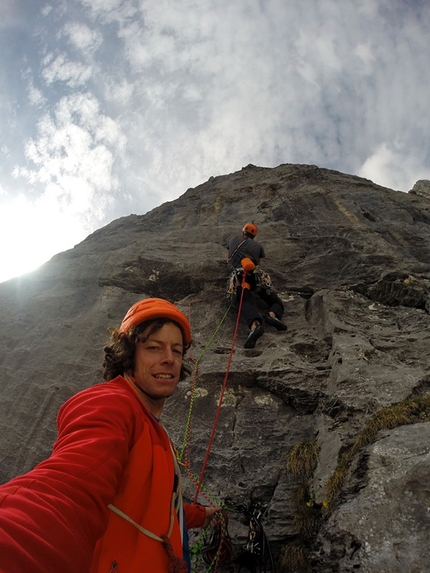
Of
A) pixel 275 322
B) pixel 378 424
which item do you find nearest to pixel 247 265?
pixel 275 322

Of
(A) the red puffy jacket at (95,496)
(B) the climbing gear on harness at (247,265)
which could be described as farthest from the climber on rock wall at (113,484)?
(B) the climbing gear on harness at (247,265)

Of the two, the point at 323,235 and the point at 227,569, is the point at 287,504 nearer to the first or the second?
the point at 227,569

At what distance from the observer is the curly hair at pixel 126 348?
269cm

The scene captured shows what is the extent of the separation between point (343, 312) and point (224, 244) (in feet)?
13.8

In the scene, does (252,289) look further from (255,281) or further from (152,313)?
(152,313)

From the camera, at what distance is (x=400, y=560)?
245cm

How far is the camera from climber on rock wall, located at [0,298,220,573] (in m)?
1.29

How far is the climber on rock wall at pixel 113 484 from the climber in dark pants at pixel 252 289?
4043mm

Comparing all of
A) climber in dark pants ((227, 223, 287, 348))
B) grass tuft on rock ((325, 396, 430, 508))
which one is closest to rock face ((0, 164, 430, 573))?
grass tuft on rock ((325, 396, 430, 508))

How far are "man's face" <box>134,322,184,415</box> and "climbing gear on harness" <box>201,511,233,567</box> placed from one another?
166 cm

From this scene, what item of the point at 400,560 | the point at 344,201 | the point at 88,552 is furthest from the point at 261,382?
the point at 344,201

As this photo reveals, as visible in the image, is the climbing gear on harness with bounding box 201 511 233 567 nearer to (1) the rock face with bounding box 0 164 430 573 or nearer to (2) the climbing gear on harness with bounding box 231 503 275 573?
→ (2) the climbing gear on harness with bounding box 231 503 275 573

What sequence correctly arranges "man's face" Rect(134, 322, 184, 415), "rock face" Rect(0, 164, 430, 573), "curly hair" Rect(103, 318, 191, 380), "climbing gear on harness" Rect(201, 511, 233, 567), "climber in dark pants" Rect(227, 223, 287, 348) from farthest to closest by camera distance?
"climber in dark pants" Rect(227, 223, 287, 348) < "climbing gear on harness" Rect(201, 511, 233, 567) < "rock face" Rect(0, 164, 430, 573) < "curly hair" Rect(103, 318, 191, 380) < "man's face" Rect(134, 322, 184, 415)

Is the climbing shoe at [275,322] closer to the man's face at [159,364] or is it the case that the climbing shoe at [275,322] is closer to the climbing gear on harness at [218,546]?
the climbing gear on harness at [218,546]
